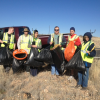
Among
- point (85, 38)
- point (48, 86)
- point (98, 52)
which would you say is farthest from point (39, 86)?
point (98, 52)

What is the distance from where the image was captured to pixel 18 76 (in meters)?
3.25

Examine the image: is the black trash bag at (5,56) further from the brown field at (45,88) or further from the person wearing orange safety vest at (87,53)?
the person wearing orange safety vest at (87,53)

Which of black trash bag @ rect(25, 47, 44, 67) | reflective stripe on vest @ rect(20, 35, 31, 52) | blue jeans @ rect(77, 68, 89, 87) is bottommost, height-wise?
blue jeans @ rect(77, 68, 89, 87)

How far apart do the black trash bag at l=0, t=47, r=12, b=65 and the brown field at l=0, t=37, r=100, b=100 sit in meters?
0.53

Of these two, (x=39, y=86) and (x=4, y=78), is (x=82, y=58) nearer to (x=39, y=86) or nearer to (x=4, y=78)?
(x=39, y=86)

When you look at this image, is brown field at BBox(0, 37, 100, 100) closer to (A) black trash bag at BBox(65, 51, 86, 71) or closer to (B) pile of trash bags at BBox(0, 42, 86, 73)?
(B) pile of trash bags at BBox(0, 42, 86, 73)

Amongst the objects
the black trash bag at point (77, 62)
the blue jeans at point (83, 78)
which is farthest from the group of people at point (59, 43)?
the black trash bag at point (77, 62)

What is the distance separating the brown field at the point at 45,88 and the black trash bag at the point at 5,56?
53 cm

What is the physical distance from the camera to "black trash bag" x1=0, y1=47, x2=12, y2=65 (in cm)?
290

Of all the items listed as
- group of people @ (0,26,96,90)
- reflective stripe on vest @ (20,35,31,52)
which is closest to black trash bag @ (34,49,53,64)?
group of people @ (0,26,96,90)

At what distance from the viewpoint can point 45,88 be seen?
2.53 metres

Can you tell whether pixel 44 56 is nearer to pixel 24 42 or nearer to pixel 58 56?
pixel 58 56

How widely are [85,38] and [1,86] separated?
257 cm

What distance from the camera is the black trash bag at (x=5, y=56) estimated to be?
2.90 metres
